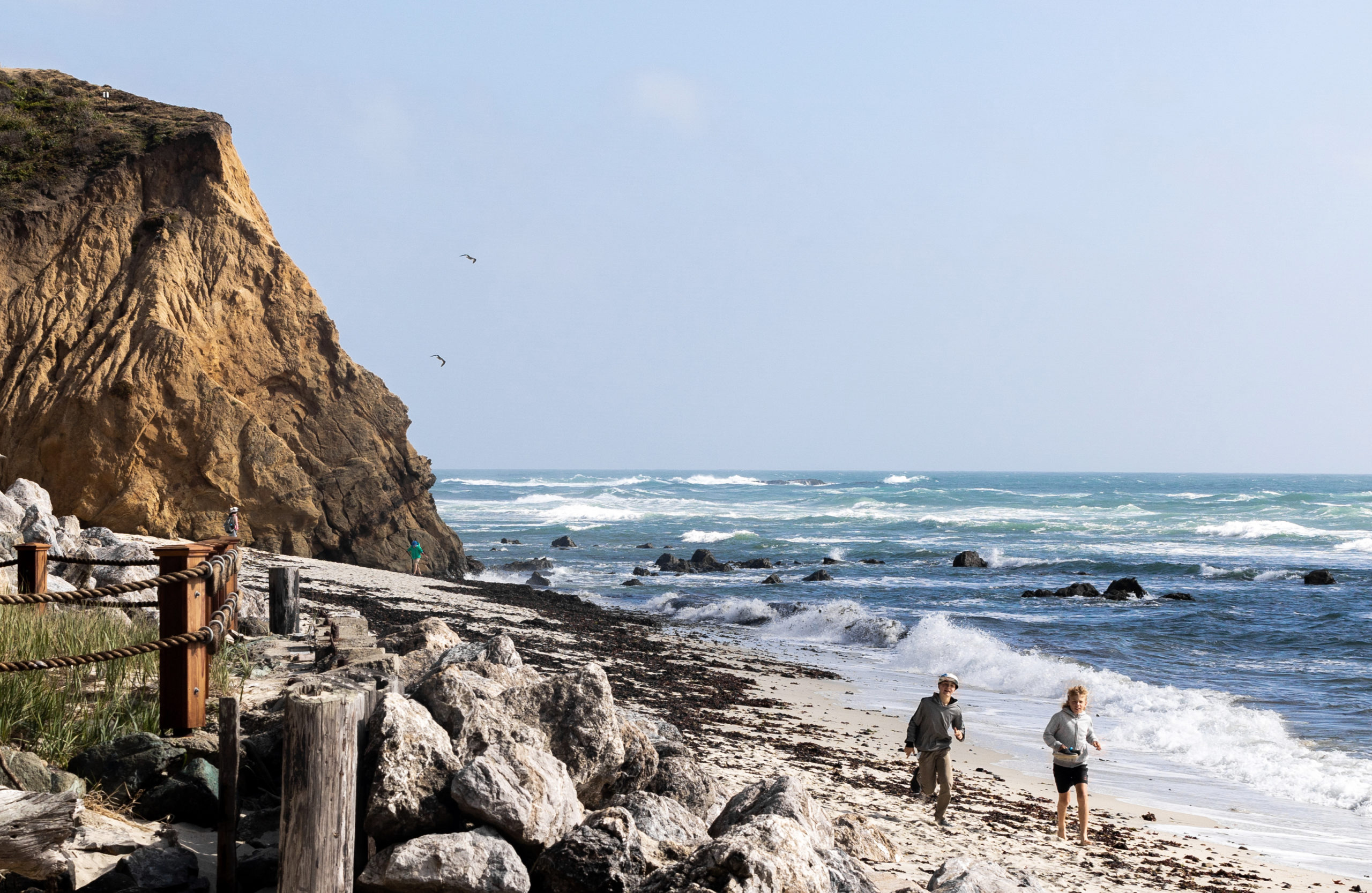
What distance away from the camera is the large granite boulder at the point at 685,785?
5.83 meters

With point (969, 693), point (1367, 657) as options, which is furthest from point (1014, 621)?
point (969, 693)

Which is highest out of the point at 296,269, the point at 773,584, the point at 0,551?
the point at 296,269

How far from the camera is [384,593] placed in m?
A: 18.5

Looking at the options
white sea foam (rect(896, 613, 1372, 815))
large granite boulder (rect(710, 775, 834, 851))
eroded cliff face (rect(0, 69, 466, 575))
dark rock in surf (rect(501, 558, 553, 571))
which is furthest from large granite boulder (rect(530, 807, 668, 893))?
dark rock in surf (rect(501, 558, 553, 571))

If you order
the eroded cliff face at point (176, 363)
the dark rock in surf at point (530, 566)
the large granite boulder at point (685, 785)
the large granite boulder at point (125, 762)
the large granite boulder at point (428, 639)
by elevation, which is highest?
the eroded cliff face at point (176, 363)

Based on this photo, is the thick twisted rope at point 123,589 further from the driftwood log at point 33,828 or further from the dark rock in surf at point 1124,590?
the dark rock in surf at point 1124,590

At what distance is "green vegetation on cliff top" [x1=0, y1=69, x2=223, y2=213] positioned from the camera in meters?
22.8

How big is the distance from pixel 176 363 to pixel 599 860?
2088 centimetres

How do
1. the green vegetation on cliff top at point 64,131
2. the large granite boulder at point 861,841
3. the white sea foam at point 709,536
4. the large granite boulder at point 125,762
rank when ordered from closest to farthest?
the large granite boulder at point 125,762, the large granite boulder at point 861,841, the green vegetation on cliff top at point 64,131, the white sea foam at point 709,536

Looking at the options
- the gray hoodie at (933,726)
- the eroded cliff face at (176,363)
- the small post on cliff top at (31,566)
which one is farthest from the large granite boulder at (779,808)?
the eroded cliff face at (176,363)

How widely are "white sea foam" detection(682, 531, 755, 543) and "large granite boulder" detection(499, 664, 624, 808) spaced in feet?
131

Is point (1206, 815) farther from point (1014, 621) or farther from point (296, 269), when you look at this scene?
point (296, 269)

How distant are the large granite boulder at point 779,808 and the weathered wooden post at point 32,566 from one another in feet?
17.1

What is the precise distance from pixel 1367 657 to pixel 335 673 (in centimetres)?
1837
